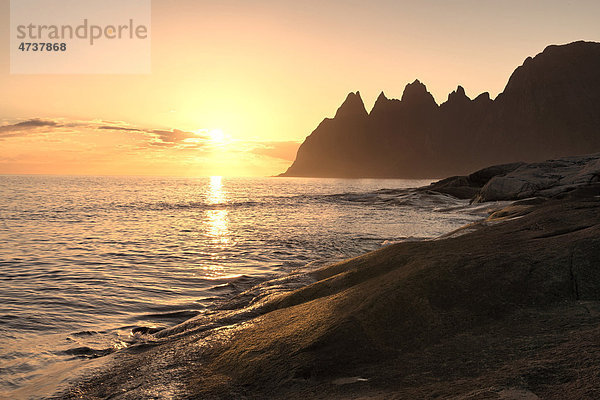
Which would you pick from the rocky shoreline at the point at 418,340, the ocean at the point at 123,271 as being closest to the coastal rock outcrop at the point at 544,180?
the ocean at the point at 123,271

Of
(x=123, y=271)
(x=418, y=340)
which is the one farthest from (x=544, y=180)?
(x=418, y=340)

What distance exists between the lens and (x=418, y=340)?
16.0 feet

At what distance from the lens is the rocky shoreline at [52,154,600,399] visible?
12.5 ft

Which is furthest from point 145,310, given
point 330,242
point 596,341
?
point 330,242

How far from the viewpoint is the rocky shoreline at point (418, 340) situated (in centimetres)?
381

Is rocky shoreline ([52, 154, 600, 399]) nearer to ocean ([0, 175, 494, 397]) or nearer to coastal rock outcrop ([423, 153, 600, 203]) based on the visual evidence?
ocean ([0, 175, 494, 397])

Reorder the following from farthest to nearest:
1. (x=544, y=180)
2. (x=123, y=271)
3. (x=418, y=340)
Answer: (x=544, y=180)
(x=123, y=271)
(x=418, y=340)

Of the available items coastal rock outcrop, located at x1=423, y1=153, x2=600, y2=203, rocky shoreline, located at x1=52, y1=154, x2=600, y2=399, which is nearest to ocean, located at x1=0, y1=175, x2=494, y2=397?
rocky shoreline, located at x1=52, y1=154, x2=600, y2=399

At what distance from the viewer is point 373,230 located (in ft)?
82.9

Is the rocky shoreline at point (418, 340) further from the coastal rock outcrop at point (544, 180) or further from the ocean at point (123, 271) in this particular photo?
the coastal rock outcrop at point (544, 180)

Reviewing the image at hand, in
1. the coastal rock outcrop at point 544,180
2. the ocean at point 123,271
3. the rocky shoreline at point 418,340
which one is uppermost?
the coastal rock outcrop at point 544,180

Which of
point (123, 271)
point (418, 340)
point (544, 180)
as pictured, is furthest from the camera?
point (544, 180)

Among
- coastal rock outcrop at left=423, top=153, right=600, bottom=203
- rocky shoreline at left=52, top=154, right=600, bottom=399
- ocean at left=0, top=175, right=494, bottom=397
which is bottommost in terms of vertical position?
ocean at left=0, top=175, right=494, bottom=397

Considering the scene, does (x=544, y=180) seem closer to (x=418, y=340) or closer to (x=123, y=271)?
(x=123, y=271)
